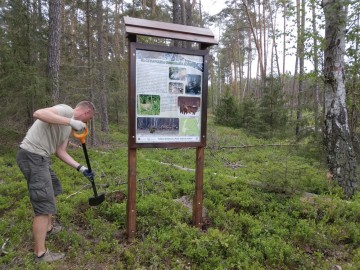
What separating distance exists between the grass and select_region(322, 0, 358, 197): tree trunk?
33cm

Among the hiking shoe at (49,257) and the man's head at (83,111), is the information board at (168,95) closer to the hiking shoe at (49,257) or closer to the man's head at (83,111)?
the man's head at (83,111)

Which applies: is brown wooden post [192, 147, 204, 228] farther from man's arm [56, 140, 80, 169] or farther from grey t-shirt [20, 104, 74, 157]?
grey t-shirt [20, 104, 74, 157]

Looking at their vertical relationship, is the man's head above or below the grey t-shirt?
above

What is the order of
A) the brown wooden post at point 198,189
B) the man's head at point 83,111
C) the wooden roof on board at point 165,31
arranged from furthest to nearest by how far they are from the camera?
the brown wooden post at point 198,189
the wooden roof on board at point 165,31
the man's head at point 83,111

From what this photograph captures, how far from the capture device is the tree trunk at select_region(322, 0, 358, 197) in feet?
17.3

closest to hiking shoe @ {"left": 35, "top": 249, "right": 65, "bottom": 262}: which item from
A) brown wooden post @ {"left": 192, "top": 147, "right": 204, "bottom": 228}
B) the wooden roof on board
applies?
brown wooden post @ {"left": 192, "top": 147, "right": 204, "bottom": 228}

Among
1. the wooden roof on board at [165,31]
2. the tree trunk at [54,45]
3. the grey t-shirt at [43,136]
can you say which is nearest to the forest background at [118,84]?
the tree trunk at [54,45]

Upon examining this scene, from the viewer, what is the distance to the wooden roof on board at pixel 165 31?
3.49 metres

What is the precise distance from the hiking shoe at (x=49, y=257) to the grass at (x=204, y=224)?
0.08 metres

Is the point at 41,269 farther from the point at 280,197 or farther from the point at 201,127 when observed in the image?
the point at 280,197

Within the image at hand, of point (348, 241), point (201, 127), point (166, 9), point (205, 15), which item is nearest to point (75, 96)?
point (201, 127)

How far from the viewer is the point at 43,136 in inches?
128

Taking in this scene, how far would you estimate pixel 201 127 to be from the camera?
4.02m

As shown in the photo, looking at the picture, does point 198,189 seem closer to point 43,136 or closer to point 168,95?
point 168,95
